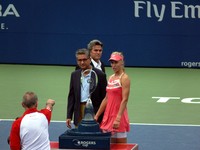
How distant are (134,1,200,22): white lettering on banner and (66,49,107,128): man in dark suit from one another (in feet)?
39.1

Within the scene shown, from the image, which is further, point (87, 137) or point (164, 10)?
point (164, 10)

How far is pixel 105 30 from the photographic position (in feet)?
72.5

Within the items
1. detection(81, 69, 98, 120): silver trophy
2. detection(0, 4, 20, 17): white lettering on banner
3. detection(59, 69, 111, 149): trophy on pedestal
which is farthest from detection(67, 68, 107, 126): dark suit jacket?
detection(0, 4, 20, 17): white lettering on banner

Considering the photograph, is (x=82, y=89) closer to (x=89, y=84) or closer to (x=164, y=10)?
(x=89, y=84)

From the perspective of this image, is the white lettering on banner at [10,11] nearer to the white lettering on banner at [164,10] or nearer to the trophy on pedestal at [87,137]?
the white lettering on banner at [164,10]

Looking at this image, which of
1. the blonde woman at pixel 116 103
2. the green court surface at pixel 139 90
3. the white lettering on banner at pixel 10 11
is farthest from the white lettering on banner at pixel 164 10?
the blonde woman at pixel 116 103

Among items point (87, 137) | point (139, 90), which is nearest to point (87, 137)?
point (87, 137)

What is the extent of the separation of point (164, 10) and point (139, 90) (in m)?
3.95

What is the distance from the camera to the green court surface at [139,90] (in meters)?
15.6

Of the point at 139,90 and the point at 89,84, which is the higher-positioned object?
the point at 89,84

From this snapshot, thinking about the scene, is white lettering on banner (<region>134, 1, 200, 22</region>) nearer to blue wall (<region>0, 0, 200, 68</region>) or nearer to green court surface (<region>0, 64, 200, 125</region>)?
blue wall (<region>0, 0, 200, 68</region>)

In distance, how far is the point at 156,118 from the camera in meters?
15.3

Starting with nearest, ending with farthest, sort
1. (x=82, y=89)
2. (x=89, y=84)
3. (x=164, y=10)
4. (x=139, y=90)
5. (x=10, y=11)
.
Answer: (x=89, y=84) < (x=82, y=89) < (x=139, y=90) < (x=164, y=10) < (x=10, y=11)

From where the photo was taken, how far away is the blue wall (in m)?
21.8
